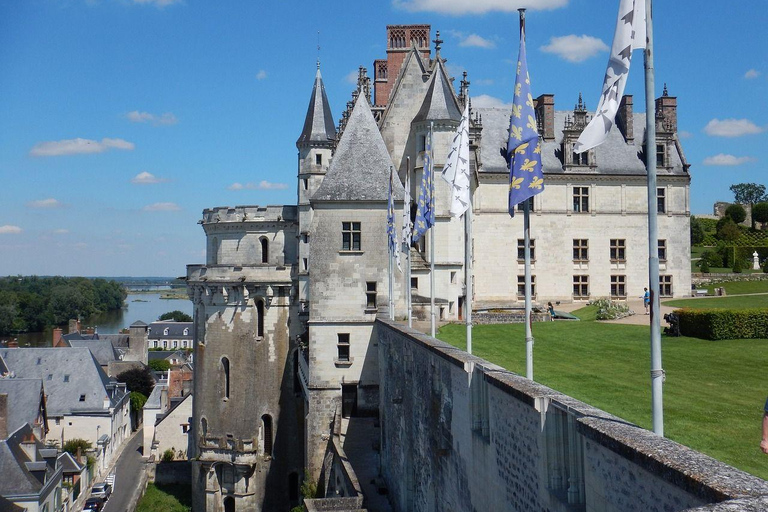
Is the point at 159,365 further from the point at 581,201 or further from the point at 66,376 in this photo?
the point at 581,201

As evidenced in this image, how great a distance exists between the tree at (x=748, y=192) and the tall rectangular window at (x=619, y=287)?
60.5 m

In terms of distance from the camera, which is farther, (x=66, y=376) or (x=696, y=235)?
(x=696, y=235)

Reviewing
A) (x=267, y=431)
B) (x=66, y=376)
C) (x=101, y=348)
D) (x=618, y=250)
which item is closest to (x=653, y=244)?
(x=267, y=431)

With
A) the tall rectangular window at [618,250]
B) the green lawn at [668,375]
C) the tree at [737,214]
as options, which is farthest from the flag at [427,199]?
the tree at [737,214]

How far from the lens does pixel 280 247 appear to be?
3556 cm

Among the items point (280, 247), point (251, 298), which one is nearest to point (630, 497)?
point (251, 298)

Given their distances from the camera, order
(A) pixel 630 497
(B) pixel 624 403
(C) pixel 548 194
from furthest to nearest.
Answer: (C) pixel 548 194, (B) pixel 624 403, (A) pixel 630 497

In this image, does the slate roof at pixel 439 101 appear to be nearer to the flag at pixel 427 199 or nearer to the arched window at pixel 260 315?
the flag at pixel 427 199

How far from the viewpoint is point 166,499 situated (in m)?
39.9

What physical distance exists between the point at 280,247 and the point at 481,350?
16.9m

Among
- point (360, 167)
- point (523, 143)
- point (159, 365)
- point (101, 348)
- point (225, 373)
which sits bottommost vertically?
point (159, 365)

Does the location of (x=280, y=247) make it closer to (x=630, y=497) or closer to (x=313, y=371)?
(x=313, y=371)

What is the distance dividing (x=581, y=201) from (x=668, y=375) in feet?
90.7

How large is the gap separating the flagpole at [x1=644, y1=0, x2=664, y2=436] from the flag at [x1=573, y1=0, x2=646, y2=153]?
0.10 m
